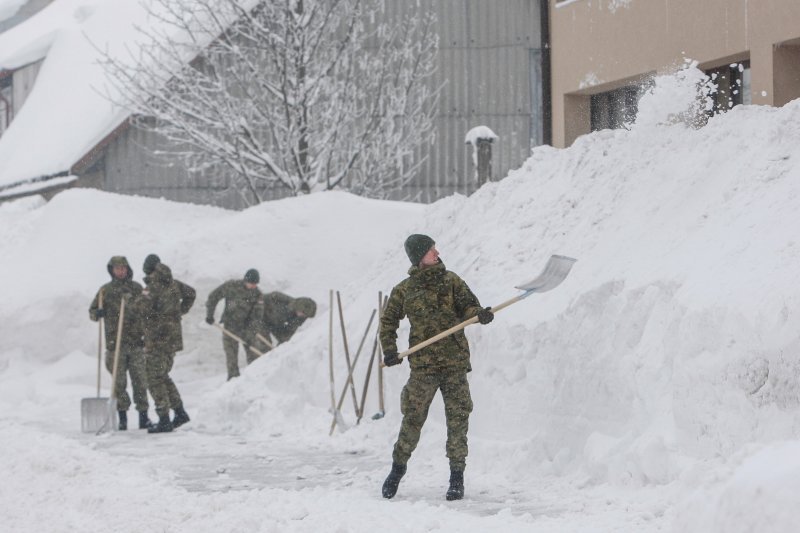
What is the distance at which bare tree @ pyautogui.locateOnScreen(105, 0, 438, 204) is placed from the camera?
933 inches

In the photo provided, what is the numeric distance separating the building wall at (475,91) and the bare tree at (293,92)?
0.30 m

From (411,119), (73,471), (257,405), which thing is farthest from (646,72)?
(411,119)

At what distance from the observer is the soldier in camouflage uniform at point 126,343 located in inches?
526

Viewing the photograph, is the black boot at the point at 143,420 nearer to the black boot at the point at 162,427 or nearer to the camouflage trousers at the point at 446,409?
the black boot at the point at 162,427

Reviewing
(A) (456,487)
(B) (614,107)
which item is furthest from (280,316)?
(A) (456,487)

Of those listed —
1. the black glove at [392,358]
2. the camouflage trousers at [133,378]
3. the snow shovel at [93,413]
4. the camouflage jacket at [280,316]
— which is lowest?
the snow shovel at [93,413]

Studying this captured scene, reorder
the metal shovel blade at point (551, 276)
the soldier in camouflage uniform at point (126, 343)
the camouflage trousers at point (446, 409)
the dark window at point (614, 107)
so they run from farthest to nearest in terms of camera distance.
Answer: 1. the dark window at point (614, 107)
2. the soldier in camouflage uniform at point (126, 343)
3. the metal shovel blade at point (551, 276)
4. the camouflage trousers at point (446, 409)

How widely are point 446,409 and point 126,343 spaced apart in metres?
5.95

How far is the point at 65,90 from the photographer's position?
28.9 meters

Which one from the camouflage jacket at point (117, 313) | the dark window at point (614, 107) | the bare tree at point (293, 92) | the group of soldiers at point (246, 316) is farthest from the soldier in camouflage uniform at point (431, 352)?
the bare tree at point (293, 92)

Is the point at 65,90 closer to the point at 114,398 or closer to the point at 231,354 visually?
the point at 231,354

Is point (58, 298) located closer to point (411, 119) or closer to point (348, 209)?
point (348, 209)

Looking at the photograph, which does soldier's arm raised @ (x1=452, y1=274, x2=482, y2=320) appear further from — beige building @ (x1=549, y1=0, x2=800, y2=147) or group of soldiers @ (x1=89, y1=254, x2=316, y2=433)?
beige building @ (x1=549, y1=0, x2=800, y2=147)

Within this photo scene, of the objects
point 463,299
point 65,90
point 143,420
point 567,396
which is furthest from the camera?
point 65,90
